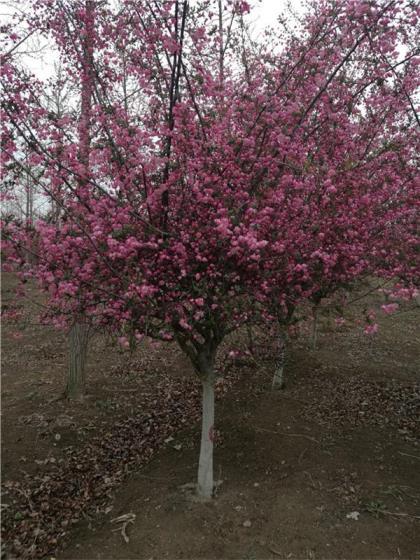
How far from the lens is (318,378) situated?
8914 mm

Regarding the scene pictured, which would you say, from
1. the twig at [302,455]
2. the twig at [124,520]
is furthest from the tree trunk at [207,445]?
the twig at [302,455]

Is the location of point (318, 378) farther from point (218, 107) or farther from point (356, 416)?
point (218, 107)

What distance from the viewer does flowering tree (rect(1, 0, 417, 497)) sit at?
3.70 meters

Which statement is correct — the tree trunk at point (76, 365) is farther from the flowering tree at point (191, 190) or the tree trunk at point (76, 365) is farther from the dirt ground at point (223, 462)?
the flowering tree at point (191, 190)

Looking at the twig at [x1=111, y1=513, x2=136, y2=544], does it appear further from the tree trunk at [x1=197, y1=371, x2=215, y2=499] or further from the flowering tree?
the flowering tree

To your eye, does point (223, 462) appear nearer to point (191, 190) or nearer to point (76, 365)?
point (76, 365)

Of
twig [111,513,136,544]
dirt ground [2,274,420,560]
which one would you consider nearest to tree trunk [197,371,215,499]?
dirt ground [2,274,420,560]

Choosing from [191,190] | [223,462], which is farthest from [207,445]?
[191,190]

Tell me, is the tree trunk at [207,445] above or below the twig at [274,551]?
above

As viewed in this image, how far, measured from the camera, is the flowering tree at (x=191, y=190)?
3.70 m

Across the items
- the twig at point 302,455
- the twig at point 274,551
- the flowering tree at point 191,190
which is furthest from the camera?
the twig at point 302,455

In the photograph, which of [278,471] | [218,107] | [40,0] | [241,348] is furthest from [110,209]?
[278,471]

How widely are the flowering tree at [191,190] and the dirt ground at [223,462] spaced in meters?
0.71

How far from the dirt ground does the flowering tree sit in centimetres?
71
